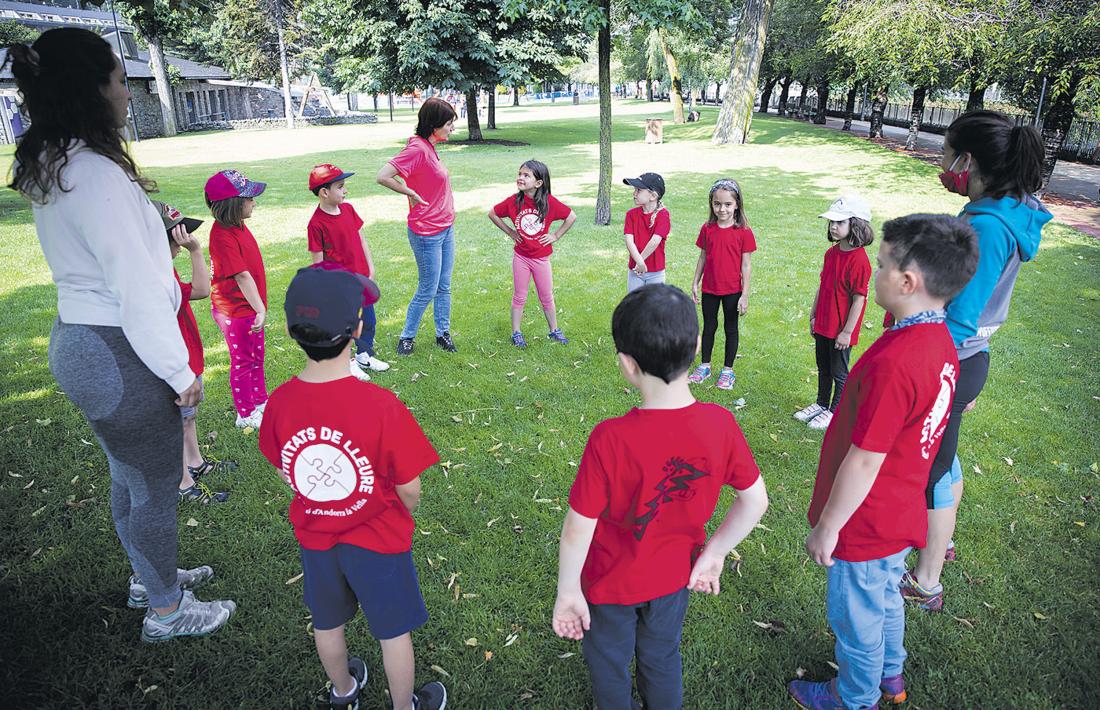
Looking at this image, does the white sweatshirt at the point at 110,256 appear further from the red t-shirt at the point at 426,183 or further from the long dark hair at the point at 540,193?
the long dark hair at the point at 540,193

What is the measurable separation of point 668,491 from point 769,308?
653cm

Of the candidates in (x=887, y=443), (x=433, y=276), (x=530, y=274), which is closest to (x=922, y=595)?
(x=887, y=443)

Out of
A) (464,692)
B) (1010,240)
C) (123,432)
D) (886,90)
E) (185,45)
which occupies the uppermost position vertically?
(185,45)

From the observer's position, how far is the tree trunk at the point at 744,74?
25625 millimetres

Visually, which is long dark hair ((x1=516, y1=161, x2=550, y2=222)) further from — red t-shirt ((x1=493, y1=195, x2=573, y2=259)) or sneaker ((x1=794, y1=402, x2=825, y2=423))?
sneaker ((x1=794, y1=402, x2=825, y2=423))

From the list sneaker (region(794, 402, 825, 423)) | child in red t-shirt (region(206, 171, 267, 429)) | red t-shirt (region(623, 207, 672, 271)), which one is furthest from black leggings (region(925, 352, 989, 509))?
child in red t-shirt (region(206, 171, 267, 429))

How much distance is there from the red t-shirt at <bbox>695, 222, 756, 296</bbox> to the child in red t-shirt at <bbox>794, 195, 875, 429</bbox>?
0.73 metres

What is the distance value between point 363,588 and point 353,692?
679mm

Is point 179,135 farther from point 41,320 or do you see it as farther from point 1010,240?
point 1010,240

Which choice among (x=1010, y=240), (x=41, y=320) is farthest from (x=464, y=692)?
(x=41, y=320)

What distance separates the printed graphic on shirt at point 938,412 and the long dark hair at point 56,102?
3.20m

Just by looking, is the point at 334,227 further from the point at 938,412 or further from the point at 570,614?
the point at 938,412

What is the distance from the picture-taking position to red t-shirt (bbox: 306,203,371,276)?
523 centimetres

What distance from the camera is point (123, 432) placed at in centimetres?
249
